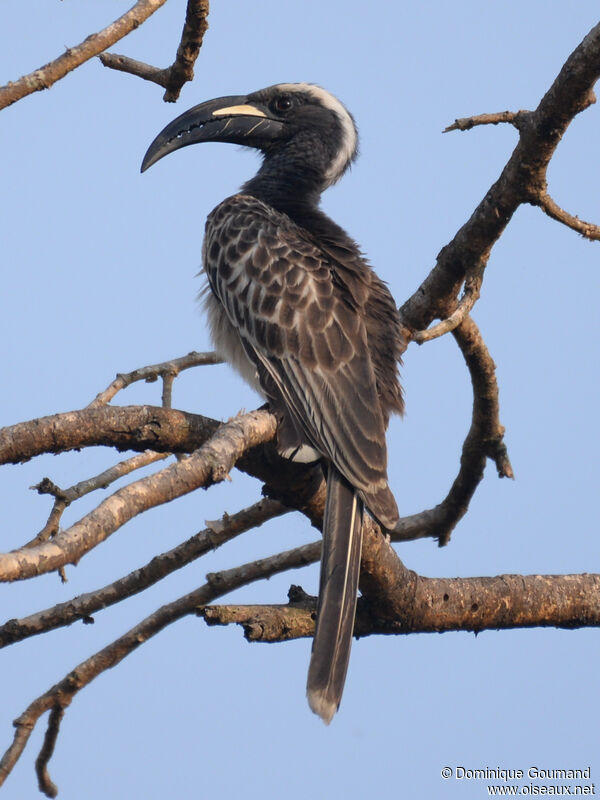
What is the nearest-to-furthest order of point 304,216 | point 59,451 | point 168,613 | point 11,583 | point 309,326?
point 11,583 < point 59,451 < point 168,613 < point 309,326 < point 304,216

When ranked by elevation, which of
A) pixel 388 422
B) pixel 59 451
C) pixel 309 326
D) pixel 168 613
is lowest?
pixel 168 613

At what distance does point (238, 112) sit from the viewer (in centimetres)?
626

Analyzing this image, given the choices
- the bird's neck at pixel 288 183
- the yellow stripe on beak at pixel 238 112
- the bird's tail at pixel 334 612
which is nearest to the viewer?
the bird's tail at pixel 334 612

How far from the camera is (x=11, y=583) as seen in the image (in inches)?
85.1

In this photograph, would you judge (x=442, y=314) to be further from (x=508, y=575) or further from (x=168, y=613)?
(x=168, y=613)

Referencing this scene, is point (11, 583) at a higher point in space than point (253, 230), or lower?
lower

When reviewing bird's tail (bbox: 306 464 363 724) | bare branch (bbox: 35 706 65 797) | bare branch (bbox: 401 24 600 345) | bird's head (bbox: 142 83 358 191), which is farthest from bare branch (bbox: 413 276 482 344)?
bare branch (bbox: 35 706 65 797)

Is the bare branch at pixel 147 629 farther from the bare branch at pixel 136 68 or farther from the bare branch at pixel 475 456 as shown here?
the bare branch at pixel 136 68

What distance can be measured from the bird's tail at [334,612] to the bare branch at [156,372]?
54.1 inches

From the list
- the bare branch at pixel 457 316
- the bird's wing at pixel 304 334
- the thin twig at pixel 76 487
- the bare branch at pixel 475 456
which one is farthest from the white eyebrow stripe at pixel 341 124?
the thin twig at pixel 76 487

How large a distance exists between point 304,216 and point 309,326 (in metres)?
1.13

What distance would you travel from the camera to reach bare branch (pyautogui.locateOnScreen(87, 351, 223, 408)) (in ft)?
15.5

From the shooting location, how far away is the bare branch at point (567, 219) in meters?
4.27

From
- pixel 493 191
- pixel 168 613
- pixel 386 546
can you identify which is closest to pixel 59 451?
pixel 168 613
